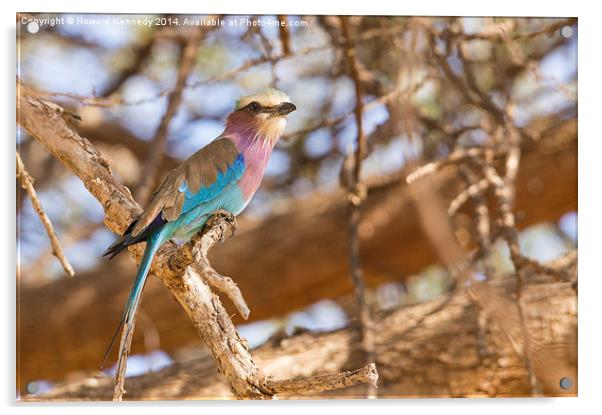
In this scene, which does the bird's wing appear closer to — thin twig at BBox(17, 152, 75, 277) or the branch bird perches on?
the branch bird perches on

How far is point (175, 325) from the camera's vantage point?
2.55 metres

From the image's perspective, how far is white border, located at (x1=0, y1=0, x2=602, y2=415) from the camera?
84.6 inches

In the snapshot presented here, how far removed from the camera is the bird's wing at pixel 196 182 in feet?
6.29

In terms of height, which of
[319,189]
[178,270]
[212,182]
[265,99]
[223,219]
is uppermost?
[265,99]

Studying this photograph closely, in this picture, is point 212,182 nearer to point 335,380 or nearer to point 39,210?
point 39,210

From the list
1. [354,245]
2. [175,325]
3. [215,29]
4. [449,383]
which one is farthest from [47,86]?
[449,383]

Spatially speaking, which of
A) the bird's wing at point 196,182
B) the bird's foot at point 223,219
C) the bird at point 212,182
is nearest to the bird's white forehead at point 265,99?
the bird at point 212,182

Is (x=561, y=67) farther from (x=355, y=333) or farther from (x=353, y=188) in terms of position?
(x=355, y=333)

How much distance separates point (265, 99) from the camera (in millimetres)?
2197

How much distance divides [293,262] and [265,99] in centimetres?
60

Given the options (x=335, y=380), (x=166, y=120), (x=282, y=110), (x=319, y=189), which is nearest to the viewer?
(x=335, y=380)

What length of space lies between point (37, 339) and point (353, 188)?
1.00 m
